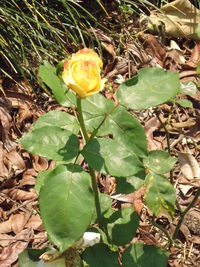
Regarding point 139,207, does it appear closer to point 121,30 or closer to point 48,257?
point 48,257

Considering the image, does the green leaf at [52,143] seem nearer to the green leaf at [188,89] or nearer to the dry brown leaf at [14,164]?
the green leaf at [188,89]

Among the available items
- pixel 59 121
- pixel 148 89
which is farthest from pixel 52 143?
pixel 148 89

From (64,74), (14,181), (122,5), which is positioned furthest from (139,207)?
(122,5)

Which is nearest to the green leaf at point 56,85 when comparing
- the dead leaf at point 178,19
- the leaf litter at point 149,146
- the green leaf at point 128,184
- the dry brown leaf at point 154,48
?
the green leaf at point 128,184

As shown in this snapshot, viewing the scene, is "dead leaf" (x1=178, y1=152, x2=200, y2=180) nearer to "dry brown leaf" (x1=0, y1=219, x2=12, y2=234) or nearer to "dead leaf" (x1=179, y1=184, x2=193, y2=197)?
"dead leaf" (x1=179, y1=184, x2=193, y2=197)

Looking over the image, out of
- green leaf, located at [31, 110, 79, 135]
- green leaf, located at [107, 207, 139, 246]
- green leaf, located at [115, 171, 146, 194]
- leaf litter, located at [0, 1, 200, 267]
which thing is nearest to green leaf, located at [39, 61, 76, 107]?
green leaf, located at [31, 110, 79, 135]

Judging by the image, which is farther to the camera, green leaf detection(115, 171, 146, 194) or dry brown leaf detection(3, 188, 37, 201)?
dry brown leaf detection(3, 188, 37, 201)
